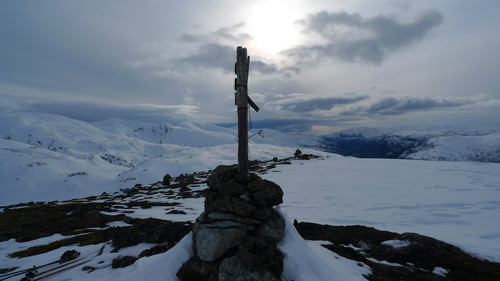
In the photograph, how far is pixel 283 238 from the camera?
9633 millimetres

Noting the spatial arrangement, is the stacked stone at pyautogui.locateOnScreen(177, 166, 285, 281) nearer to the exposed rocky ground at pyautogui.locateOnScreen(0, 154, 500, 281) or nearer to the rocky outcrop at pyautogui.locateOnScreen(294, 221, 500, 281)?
the rocky outcrop at pyautogui.locateOnScreen(294, 221, 500, 281)

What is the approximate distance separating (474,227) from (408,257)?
858 cm

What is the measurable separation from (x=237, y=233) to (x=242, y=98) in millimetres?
5255

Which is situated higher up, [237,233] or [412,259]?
[237,233]

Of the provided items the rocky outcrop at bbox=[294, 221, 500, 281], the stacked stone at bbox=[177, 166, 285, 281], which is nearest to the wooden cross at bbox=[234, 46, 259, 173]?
the stacked stone at bbox=[177, 166, 285, 281]

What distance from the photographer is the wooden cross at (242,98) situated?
33.4 ft

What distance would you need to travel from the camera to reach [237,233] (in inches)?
354

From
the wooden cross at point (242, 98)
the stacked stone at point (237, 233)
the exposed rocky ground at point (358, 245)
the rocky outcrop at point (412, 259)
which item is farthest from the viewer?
the exposed rocky ground at point (358, 245)

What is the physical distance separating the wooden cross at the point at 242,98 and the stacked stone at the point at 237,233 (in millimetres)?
670

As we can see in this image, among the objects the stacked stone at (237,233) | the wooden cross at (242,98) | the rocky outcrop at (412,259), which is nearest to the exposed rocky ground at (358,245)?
the rocky outcrop at (412,259)

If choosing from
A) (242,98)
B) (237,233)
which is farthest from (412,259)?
(242,98)

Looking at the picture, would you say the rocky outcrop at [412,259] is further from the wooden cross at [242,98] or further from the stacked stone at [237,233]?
the wooden cross at [242,98]

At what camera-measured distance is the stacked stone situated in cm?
827

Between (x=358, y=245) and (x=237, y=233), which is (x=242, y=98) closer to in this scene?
(x=237, y=233)
